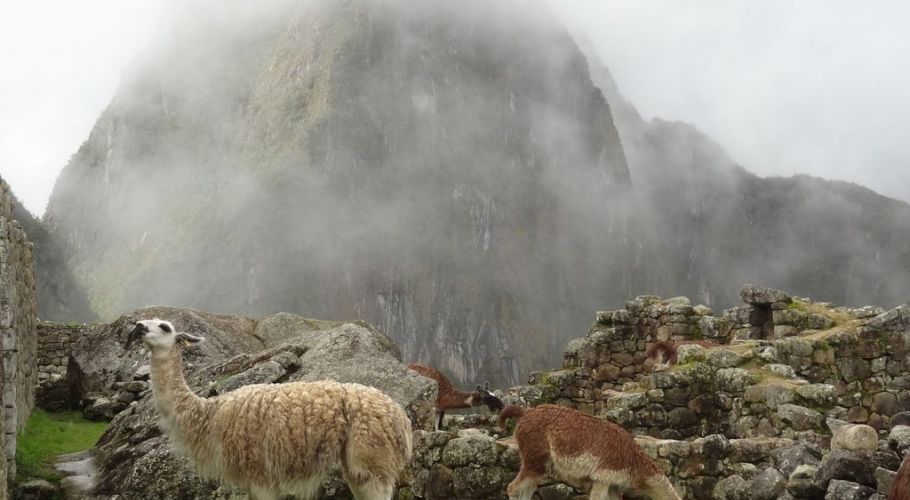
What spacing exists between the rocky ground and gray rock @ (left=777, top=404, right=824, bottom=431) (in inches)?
0.7

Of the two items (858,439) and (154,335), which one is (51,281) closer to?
(154,335)

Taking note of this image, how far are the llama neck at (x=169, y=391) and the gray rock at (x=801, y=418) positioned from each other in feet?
32.2

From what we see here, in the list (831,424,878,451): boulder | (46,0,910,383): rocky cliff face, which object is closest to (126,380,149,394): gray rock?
(831,424,878,451): boulder

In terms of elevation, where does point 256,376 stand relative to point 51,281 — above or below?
below

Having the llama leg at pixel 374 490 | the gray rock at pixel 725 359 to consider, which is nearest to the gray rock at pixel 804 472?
the llama leg at pixel 374 490

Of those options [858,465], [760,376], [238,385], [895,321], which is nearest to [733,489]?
[858,465]

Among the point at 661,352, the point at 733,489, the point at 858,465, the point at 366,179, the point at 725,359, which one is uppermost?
the point at 366,179

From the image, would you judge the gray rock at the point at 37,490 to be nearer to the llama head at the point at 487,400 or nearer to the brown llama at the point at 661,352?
the llama head at the point at 487,400

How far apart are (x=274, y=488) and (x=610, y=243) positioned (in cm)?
17565

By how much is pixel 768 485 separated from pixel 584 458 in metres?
2.22

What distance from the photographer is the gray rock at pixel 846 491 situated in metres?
8.25

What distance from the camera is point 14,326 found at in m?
13.8

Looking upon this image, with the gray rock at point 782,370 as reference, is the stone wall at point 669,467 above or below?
below

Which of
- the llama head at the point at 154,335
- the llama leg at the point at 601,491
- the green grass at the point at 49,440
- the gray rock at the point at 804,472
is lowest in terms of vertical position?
the green grass at the point at 49,440
